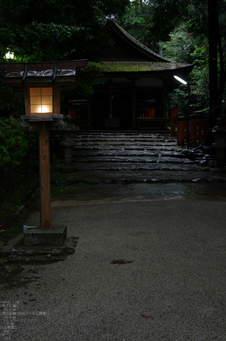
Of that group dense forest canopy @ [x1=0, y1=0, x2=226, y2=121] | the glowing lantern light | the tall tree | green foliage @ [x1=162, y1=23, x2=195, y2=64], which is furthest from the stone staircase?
green foliage @ [x1=162, y1=23, x2=195, y2=64]

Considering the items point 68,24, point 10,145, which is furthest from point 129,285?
point 68,24

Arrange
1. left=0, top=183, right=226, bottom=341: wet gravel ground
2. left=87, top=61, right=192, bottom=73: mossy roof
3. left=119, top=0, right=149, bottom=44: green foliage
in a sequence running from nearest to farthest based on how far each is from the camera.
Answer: left=0, top=183, right=226, bottom=341: wet gravel ground < left=87, top=61, right=192, bottom=73: mossy roof < left=119, top=0, right=149, bottom=44: green foliage

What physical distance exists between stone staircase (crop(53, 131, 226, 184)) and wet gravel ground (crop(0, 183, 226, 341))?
3.47 metres

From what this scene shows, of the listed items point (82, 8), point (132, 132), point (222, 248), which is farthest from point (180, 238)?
point (132, 132)

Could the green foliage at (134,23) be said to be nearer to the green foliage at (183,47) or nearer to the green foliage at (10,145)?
the green foliage at (183,47)

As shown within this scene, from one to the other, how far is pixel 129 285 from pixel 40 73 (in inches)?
106

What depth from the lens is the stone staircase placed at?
847 cm

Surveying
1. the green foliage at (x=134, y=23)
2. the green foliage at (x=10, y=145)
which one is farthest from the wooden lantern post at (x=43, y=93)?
the green foliage at (x=134, y=23)

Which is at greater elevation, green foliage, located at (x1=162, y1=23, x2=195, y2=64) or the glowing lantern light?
green foliage, located at (x1=162, y1=23, x2=195, y2=64)

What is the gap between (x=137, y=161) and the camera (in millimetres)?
11266

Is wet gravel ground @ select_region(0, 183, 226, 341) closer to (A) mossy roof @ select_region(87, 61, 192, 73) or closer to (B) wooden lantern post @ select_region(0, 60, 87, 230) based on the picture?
(B) wooden lantern post @ select_region(0, 60, 87, 230)

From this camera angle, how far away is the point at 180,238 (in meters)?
3.87

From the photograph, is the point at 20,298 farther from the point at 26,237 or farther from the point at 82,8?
the point at 82,8

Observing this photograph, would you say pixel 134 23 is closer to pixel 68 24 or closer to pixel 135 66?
pixel 135 66
